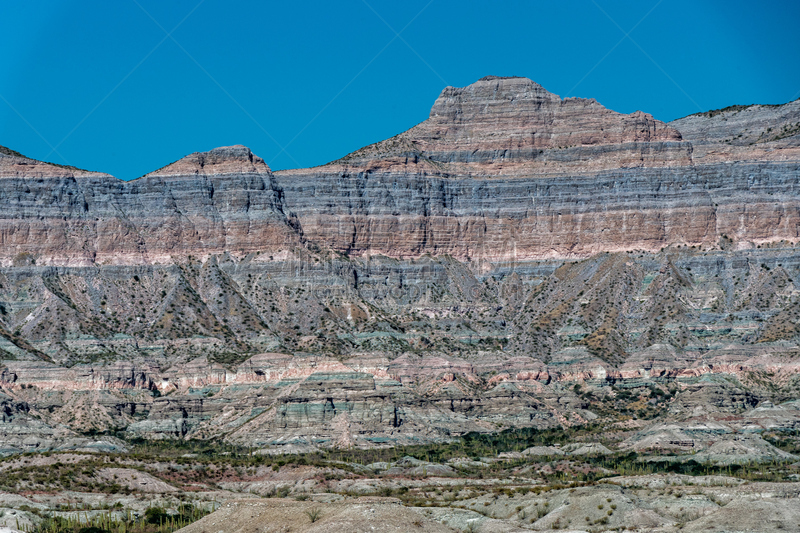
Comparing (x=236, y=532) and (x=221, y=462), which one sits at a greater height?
(x=221, y=462)

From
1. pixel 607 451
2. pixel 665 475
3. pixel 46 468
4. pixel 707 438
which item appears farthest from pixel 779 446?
pixel 46 468

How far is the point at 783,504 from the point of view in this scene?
11881cm

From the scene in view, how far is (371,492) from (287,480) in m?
16.7

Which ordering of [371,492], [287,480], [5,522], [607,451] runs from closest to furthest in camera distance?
[5,522]
[371,492]
[287,480]
[607,451]

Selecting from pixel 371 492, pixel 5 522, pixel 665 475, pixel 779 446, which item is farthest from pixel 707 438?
pixel 5 522

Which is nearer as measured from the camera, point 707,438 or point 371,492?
point 371,492

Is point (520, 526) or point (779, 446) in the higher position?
point (779, 446)

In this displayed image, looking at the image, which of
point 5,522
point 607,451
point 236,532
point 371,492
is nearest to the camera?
point 236,532

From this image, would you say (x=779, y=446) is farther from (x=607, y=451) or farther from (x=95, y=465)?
(x=95, y=465)

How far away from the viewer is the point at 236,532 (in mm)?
109562

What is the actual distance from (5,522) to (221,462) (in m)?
55.7

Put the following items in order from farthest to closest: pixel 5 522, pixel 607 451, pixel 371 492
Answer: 1. pixel 607 451
2. pixel 371 492
3. pixel 5 522

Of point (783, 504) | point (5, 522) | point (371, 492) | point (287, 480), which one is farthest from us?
point (287, 480)

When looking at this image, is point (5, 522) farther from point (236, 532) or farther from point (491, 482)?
point (491, 482)
